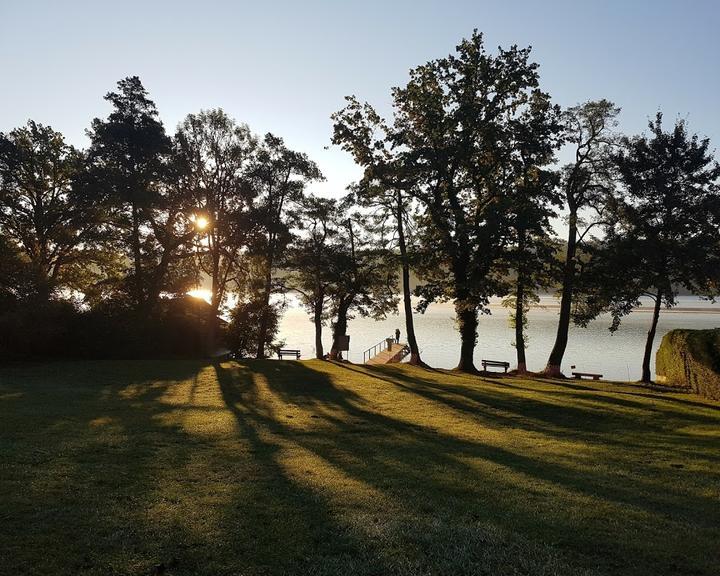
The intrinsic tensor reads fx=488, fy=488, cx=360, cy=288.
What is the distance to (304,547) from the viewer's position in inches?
221

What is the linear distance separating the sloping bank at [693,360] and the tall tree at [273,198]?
22824 mm

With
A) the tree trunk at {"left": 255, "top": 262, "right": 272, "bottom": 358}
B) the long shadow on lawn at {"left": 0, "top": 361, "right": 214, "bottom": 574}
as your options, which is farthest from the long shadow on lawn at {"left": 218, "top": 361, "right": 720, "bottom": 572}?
the tree trunk at {"left": 255, "top": 262, "right": 272, "bottom": 358}

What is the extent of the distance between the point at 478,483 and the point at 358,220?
2989 centimetres

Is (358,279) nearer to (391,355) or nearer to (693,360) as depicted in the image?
(391,355)

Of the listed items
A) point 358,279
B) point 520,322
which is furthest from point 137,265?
point 520,322

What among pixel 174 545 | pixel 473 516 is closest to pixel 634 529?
pixel 473 516

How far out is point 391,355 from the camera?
4959cm

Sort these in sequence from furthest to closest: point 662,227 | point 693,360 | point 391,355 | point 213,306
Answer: point 391,355, point 213,306, point 662,227, point 693,360

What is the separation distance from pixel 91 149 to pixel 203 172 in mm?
6681

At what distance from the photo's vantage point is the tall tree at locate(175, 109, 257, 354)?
3138cm

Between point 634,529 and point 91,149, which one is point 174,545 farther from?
point 91,149

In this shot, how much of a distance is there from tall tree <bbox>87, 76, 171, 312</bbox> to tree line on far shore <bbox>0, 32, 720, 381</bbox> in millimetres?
117

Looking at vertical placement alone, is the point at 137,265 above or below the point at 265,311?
above

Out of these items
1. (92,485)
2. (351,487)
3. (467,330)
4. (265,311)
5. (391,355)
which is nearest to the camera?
(92,485)
